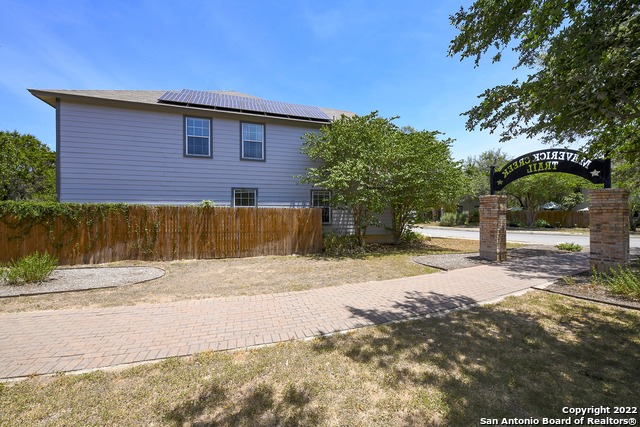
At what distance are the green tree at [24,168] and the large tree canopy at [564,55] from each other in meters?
27.9

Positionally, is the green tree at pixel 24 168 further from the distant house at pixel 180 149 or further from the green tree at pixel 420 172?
the green tree at pixel 420 172

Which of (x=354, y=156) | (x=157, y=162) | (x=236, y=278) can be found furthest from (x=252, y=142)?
(x=236, y=278)

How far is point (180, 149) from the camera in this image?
1101 centimetres

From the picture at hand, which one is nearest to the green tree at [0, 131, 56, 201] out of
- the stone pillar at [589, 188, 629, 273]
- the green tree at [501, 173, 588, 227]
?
the stone pillar at [589, 188, 629, 273]

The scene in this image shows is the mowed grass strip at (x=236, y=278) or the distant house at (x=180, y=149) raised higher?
the distant house at (x=180, y=149)

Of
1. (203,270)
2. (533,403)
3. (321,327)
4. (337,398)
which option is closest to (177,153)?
(203,270)

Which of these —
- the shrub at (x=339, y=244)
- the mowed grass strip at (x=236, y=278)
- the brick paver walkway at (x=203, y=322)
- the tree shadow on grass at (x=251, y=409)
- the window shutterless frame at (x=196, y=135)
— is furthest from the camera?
the shrub at (x=339, y=244)

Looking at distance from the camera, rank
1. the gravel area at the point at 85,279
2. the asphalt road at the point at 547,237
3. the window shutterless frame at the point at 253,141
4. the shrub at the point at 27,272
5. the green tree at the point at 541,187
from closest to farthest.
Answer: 1. the gravel area at the point at 85,279
2. the shrub at the point at 27,272
3. the window shutterless frame at the point at 253,141
4. the asphalt road at the point at 547,237
5. the green tree at the point at 541,187

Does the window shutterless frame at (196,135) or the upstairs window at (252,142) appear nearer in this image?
the window shutterless frame at (196,135)

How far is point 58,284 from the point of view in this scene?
20.1 ft

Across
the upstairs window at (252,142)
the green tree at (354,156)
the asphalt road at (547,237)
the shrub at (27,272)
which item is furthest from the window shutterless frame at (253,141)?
the asphalt road at (547,237)

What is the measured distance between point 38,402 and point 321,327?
301cm

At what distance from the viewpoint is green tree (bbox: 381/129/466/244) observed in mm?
11297

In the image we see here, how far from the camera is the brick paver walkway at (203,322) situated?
321 cm
